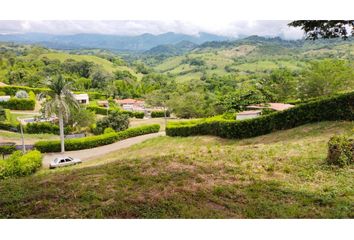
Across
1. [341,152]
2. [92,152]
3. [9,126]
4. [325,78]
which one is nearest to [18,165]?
[9,126]

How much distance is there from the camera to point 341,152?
705 cm

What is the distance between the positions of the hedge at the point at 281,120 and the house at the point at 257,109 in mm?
203

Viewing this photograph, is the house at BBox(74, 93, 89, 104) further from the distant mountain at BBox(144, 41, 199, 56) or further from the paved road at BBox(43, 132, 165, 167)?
the distant mountain at BBox(144, 41, 199, 56)

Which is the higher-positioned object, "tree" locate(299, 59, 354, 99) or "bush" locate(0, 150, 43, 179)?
"tree" locate(299, 59, 354, 99)

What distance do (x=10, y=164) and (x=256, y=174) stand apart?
4.67 meters

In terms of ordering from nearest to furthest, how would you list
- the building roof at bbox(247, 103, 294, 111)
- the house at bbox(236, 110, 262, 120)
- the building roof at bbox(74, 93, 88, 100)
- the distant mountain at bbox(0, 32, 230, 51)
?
the distant mountain at bbox(0, 32, 230, 51) → the building roof at bbox(74, 93, 88, 100) → the building roof at bbox(247, 103, 294, 111) → the house at bbox(236, 110, 262, 120)

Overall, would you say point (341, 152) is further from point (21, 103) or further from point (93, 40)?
point (21, 103)

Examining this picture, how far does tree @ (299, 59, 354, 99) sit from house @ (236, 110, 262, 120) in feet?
5.86

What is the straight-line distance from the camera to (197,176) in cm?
674

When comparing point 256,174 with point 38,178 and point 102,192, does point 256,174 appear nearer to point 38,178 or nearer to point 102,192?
point 102,192

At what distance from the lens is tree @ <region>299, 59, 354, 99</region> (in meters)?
11.2

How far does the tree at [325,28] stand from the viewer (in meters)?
6.87

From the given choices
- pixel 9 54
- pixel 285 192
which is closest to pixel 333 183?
pixel 285 192

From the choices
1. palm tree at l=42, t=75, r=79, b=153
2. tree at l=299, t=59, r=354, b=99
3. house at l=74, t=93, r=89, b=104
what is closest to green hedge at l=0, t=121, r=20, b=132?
palm tree at l=42, t=75, r=79, b=153
